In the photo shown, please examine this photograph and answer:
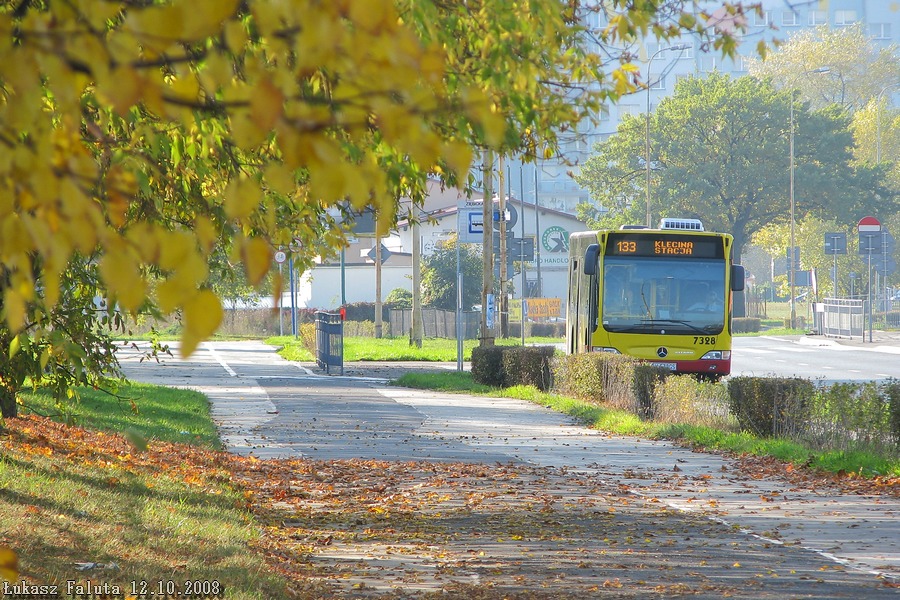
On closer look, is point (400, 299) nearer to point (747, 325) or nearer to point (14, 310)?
point (747, 325)

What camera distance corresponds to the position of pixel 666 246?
21.0 meters

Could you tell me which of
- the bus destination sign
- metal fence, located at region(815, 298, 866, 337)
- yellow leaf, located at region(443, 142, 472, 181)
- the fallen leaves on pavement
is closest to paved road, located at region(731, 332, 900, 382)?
metal fence, located at region(815, 298, 866, 337)

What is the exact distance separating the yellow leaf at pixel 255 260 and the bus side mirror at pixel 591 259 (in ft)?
Result: 59.6

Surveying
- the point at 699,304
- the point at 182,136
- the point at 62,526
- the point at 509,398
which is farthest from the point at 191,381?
the point at 182,136

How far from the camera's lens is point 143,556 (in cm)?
668

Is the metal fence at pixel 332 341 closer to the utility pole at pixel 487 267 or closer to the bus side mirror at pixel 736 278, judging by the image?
the utility pole at pixel 487 267

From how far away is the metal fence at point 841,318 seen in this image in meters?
49.1

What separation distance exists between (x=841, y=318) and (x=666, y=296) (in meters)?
33.1

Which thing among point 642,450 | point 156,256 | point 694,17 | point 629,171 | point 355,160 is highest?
point 629,171

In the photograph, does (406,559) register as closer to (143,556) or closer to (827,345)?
(143,556)

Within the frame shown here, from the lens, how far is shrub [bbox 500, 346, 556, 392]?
77.7ft

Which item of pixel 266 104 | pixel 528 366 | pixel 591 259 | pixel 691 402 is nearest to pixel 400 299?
pixel 528 366

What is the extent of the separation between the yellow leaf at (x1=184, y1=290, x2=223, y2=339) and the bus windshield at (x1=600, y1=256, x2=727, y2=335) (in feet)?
62.1

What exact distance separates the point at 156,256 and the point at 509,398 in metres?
20.9
